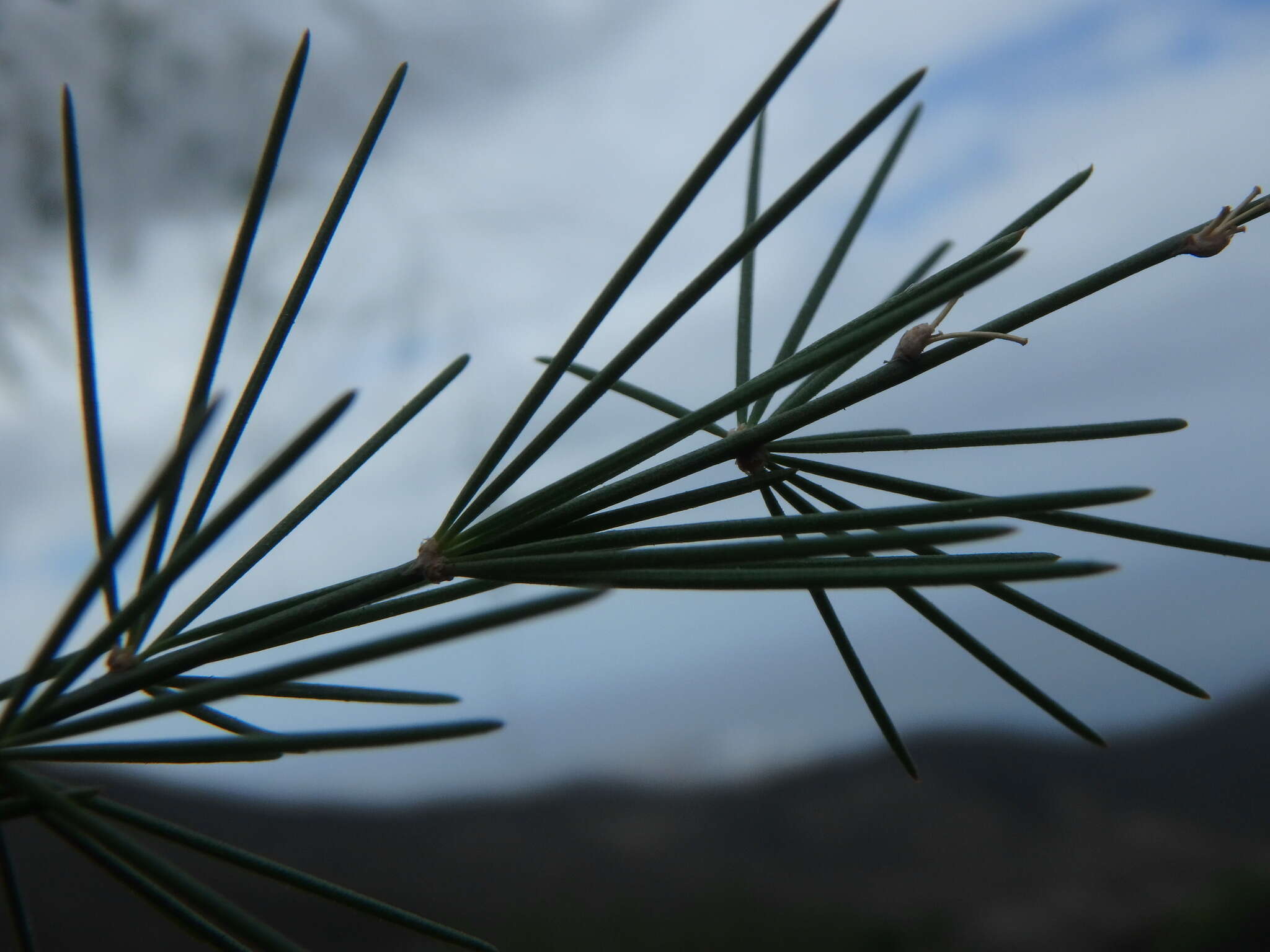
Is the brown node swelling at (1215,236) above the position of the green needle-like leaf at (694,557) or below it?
above

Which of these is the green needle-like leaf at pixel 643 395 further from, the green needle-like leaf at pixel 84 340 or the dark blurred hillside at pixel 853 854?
the dark blurred hillside at pixel 853 854

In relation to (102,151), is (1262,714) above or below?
below

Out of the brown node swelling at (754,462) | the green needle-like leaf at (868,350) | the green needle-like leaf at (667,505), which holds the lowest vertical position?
the green needle-like leaf at (667,505)

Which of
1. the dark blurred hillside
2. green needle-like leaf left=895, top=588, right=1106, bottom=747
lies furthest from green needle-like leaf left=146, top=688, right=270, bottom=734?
the dark blurred hillside

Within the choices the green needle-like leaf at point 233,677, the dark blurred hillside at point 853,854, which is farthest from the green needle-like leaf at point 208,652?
the dark blurred hillside at point 853,854

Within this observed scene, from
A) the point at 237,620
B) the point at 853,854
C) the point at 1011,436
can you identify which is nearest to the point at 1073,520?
the point at 1011,436

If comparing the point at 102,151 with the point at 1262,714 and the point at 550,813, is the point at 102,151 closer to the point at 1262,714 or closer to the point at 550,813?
the point at 550,813

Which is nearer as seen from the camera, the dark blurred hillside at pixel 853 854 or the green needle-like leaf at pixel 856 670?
the green needle-like leaf at pixel 856 670

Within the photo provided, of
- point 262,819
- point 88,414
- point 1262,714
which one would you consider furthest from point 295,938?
point 1262,714
